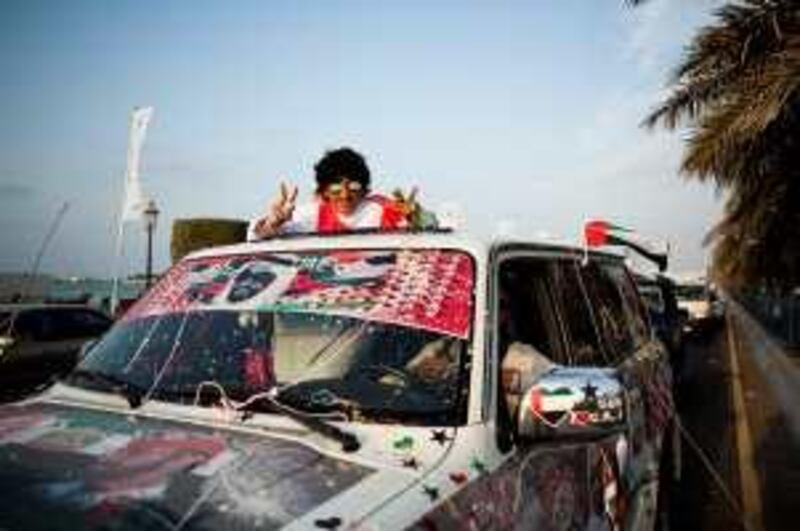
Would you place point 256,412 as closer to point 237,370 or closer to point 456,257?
point 237,370

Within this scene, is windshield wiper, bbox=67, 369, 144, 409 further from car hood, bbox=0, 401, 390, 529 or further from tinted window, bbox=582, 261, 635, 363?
tinted window, bbox=582, 261, 635, 363

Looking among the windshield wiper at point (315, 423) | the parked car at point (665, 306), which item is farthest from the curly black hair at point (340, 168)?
the parked car at point (665, 306)

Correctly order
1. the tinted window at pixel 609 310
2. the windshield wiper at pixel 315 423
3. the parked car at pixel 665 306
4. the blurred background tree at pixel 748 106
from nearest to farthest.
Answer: the windshield wiper at pixel 315 423
the tinted window at pixel 609 310
the blurred background tree at pixel 748 106
the parked car at pixel 665 306

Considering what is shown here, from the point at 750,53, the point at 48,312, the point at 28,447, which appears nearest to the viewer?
the point at 28,447

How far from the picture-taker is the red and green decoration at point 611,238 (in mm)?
4520

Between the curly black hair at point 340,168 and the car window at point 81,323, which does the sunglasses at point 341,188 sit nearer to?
the curly black hair at point 340,168

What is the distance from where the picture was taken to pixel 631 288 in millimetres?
5879

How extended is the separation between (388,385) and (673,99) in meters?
11.3

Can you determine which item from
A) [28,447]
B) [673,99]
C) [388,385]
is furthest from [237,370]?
[673,99]

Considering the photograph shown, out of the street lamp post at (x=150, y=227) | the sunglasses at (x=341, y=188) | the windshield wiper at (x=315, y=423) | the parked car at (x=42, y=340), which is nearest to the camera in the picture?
the windshield wiper at (x=315, y=423)

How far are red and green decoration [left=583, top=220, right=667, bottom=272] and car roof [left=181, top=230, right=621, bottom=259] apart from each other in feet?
1.83

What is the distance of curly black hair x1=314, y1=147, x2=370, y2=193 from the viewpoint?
5145mm

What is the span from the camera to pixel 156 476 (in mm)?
2342

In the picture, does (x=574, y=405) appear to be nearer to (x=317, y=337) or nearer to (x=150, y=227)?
(x=317, y=337)
